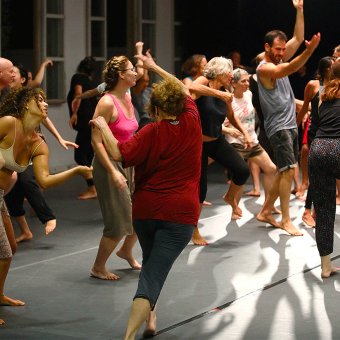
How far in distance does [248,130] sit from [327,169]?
282cm

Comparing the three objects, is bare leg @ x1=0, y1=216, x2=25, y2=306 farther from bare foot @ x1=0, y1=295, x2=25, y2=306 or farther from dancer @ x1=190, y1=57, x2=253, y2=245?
dancer @ x1=190, y1=57, x2=253, y2=245

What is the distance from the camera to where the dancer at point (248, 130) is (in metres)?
7.14

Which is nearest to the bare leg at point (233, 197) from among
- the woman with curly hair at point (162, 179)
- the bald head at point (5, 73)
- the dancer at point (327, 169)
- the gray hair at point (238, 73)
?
the gray hair at point (238, 73)

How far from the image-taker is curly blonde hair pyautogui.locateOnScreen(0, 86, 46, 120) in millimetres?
4086

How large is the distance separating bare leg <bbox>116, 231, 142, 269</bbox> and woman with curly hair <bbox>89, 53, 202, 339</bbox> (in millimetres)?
1553

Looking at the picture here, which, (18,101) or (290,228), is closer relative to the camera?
(18,101)

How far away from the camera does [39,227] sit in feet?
22.3

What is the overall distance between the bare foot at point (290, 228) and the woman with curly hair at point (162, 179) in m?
3.00

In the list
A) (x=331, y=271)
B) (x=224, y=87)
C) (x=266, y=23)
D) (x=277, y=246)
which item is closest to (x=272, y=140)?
(x=224, y=87)

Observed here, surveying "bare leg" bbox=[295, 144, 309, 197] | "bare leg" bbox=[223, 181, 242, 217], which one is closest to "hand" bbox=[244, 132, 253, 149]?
"bare leg" bbox=[223, 181, 242, 217]

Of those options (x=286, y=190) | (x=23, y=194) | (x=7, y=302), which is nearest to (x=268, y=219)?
(x=286, y=190)

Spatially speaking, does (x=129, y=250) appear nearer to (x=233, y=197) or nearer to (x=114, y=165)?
(x=114, y=165)

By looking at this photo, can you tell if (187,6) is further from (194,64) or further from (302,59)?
(302,59)

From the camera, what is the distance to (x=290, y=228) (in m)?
6.36
